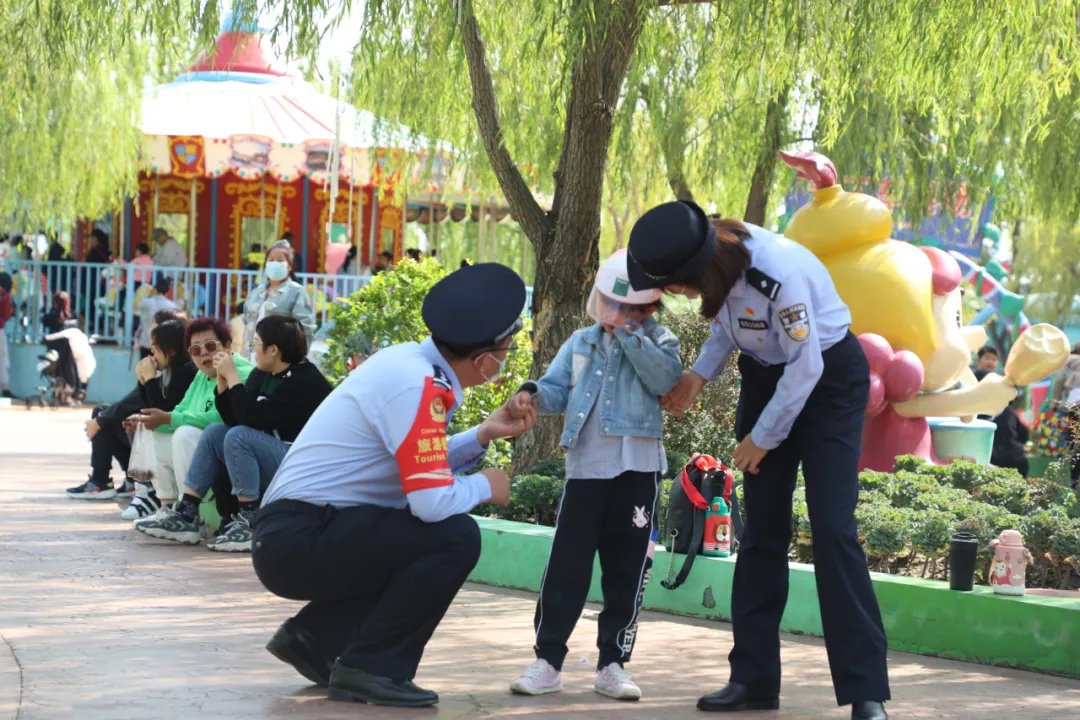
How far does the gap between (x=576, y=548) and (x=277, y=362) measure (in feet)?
10.1

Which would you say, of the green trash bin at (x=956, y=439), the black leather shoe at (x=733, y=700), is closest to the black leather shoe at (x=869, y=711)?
the black leather shoe at (x=733, y=700)

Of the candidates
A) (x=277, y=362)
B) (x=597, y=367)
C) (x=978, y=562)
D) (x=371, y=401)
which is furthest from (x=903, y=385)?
(x=371, y=401)

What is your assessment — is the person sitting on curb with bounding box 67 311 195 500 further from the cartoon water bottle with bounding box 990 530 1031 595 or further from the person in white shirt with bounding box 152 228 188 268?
the person in white shirt with bounding box 152 228 188 268

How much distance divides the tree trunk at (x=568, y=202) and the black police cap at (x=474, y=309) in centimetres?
385

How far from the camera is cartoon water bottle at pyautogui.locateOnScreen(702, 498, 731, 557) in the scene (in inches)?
272

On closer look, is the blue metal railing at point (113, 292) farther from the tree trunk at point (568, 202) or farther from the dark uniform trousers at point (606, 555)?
the dark uniform trousers at point (606, 555)

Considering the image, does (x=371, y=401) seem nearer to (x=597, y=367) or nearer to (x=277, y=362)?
(x=597, y=367)

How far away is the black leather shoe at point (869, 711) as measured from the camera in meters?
4.83

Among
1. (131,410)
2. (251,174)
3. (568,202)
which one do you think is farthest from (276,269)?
(251,174)

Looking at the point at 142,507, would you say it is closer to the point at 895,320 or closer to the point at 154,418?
the point at 154,418

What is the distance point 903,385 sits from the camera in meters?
9.68

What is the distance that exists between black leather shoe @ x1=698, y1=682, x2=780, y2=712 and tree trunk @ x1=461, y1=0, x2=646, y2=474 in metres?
3.88

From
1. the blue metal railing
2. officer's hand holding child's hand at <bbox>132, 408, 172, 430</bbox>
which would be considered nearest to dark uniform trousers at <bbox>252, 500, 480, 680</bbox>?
officer's hand holding child's hand at <bbox>132, 408, 172, 430</bbox>

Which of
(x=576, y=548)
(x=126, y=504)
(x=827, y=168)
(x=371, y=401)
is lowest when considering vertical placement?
(x=126, y=504)
